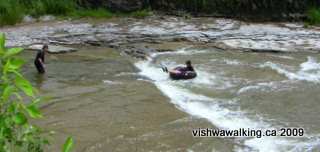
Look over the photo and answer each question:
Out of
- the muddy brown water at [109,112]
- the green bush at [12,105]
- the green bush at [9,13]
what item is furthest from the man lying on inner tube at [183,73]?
the green bush at [12,105]

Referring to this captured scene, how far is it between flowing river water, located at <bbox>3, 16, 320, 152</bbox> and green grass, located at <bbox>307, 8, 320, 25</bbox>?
5861mm

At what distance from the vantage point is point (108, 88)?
39.9 ft

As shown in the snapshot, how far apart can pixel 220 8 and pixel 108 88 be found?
12.9 m

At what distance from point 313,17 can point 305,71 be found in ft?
29.8

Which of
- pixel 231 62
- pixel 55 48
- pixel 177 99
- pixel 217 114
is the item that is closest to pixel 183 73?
pixel 177 99

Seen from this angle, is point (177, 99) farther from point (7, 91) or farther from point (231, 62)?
point (7, 91)

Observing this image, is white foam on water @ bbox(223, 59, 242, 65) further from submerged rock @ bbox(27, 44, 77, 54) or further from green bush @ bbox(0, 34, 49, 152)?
green bush @ bbox(0, 34, 49, 152)

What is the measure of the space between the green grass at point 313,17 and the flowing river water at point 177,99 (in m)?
5.86

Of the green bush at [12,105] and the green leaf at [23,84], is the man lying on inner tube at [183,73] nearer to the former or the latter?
the green bush at [12,105]

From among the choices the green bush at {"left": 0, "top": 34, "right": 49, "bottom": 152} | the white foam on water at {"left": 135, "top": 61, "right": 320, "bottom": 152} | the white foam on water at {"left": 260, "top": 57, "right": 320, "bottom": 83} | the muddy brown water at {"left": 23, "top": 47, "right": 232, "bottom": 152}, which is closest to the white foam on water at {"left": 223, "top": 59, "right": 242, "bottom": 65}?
the white foam on water at {"left": 260, "top": 57, "right": 320, "bottom": 83}

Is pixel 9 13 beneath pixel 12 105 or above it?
beneath

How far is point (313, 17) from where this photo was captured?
22672mm

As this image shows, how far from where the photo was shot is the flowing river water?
28.0 ft

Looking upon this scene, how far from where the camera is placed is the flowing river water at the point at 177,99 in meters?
8.54
